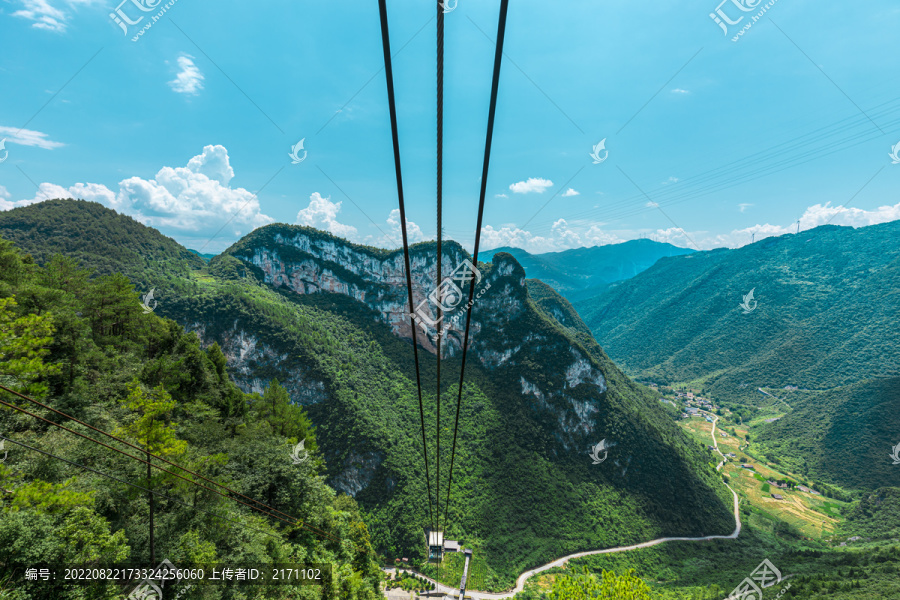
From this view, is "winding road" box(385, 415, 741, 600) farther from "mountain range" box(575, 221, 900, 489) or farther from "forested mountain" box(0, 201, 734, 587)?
"mountain range" box(575, 221, 900, 489)

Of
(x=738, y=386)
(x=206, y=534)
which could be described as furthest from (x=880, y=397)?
(x=206, y=534)

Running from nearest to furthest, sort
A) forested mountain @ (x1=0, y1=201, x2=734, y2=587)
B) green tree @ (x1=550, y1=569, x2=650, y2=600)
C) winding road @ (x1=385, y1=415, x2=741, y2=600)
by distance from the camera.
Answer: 1. green tree @ (x1=550, y1=569, x2=650, y2=600)
2. winding road @ (x1=385, y1=415, x2=741, y2=600)
3. forested mountain @ (x1=0, y1=201, x2=734, y2=587)

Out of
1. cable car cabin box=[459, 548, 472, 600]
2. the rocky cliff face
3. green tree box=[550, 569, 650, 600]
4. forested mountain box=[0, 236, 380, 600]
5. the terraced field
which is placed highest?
the rocky cliff face

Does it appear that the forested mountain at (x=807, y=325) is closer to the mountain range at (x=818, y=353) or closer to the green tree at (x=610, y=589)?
the mountain range at (x=818, y=353)

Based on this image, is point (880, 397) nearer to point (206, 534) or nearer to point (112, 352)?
point (206, 534)

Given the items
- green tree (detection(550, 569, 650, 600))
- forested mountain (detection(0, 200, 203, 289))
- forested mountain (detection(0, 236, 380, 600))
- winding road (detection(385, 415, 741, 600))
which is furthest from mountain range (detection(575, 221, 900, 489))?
forested mountain (detection(0, 200, 203, 289))

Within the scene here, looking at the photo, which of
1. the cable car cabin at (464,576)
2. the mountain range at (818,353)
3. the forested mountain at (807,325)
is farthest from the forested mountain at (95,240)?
the forested mountain at (807,325)

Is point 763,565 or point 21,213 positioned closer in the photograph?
point 763,565

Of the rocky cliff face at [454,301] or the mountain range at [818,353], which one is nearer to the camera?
the rocky cliff face at [454,301]
